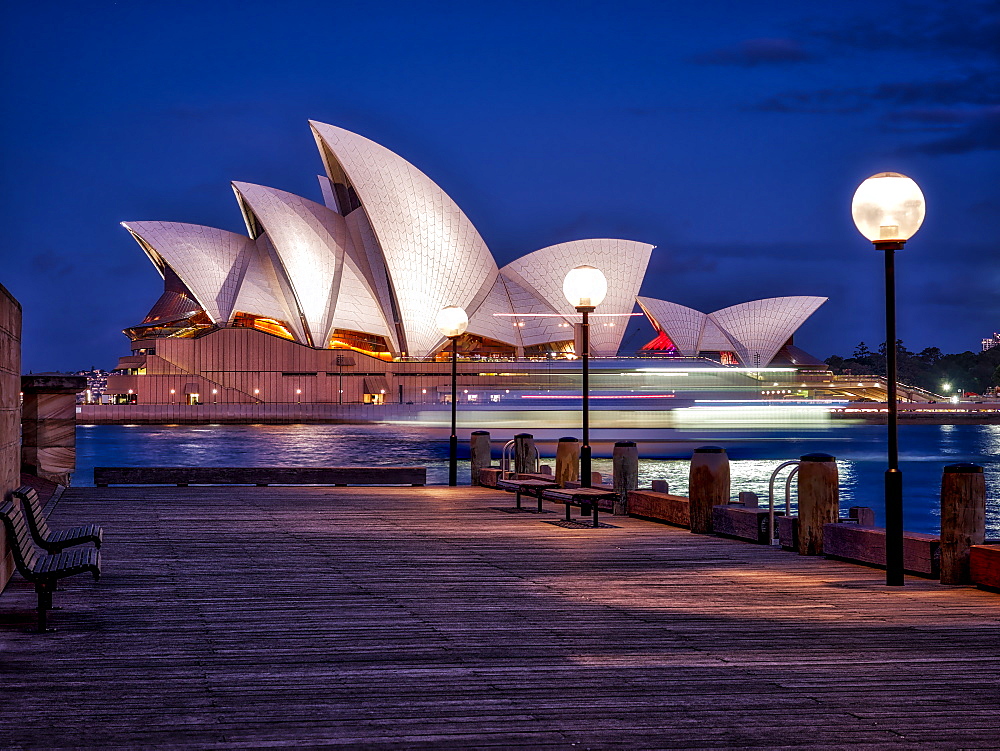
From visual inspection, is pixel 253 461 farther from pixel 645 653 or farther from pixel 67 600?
pixel 645 653

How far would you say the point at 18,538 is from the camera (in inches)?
249

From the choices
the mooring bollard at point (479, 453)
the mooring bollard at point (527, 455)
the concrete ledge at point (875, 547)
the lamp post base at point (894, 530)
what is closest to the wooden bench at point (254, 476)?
the mooring bollard at point (479, 453)

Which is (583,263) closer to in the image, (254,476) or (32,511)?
(254,476)

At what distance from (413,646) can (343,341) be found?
7296cm

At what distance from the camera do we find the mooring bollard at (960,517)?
7230 millimetres

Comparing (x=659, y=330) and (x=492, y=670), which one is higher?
(x=659, y=330)

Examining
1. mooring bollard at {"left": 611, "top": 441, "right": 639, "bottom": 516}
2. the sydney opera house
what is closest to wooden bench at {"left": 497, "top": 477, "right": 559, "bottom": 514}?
mooring bollard at {"left": 611, "top": 441, "right": 639, "bottom": 516}

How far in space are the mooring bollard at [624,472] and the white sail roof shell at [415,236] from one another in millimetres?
52692

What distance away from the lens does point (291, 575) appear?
26.0 feet

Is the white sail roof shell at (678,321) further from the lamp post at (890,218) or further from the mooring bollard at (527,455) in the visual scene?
the lamp post at (890,218)

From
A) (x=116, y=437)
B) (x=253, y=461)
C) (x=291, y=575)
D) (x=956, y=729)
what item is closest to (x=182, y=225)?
(x=116, y=437)

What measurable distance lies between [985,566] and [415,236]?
2473 inches

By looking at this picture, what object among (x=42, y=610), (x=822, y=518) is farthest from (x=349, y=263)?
(x=42, y=610)

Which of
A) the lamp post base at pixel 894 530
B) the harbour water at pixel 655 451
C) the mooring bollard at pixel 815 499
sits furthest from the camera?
the harbour water at pixel 655 451
